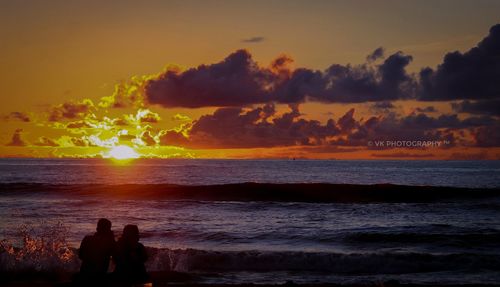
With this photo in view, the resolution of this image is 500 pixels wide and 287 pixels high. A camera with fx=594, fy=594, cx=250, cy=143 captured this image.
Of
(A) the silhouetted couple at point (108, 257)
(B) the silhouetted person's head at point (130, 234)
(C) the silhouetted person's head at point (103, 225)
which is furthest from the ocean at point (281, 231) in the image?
(C) the silhouetted person's head at point (103, 225)

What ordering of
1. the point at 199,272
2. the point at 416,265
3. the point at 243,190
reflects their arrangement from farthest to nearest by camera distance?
the point at 243,190 → the point at 416,265 → the point at 199,272

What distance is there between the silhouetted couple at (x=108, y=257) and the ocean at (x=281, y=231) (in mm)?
5765

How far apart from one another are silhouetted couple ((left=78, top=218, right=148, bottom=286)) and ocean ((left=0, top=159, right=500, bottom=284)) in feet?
18.9

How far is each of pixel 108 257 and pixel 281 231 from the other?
55.5 ft

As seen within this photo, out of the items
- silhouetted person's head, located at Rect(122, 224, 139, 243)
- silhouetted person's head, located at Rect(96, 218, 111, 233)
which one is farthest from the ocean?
silhouetted person's head, located at Rect(96, 218, 111, 233)

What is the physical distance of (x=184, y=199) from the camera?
46.2 meters

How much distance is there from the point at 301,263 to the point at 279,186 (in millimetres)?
30107

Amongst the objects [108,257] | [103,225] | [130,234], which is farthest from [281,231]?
[103,225]

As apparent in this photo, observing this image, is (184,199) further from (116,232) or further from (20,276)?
(20,276)

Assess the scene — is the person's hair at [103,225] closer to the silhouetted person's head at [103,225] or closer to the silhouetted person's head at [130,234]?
the silhouetted person's head at [103,225]

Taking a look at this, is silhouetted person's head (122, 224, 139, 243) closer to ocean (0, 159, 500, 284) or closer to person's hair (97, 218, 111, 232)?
person's hair (97, 218, 111, 232)

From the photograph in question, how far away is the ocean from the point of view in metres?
19.5

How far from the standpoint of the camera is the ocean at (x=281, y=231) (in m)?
19.5

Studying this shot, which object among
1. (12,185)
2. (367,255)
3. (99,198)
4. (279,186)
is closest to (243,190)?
(279,186)
